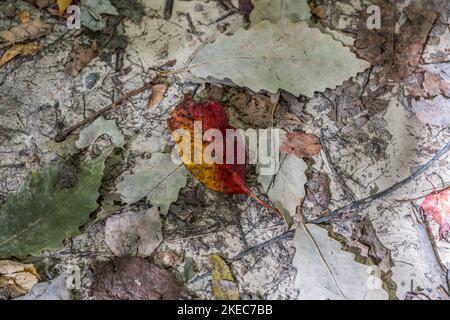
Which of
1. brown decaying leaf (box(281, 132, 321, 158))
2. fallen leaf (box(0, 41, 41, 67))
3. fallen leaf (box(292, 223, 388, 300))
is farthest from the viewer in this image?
fallen leaf (box(0, 41, 41, 67))

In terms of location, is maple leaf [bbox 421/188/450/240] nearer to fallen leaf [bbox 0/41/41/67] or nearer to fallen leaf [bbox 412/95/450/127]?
fallen leaf [bbox 412/95/450/127]

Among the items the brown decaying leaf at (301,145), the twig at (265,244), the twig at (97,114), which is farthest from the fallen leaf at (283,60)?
the twig at (265,244)

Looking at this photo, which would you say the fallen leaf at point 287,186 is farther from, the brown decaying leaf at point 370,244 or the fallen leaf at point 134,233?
the fallen leaf at point 134,233

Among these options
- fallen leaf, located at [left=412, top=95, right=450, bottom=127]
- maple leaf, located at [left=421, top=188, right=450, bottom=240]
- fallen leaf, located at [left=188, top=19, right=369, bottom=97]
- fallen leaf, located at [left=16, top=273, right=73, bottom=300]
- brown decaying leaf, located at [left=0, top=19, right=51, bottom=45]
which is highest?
brown decaying leaf, located at [left=0, top=19, right=51, bottom=45]

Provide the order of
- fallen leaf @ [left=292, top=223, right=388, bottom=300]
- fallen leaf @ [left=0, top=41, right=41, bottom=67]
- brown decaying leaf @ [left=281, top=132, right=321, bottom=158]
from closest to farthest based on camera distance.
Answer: fallen leaf @ [left=292, top=223, right=388, bottom=300] → brown decaying leaf @ [left=281, top=132, right=321, bottom=158] → fallen leaf @ [left=0, top=41, right=41, bottom=67]

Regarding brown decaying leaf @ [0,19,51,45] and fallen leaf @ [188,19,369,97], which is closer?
fallen leaf @ [188,19,369,97]

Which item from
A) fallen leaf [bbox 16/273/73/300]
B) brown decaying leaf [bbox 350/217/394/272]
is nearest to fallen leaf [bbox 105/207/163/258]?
fallen leaf [bbox 16/273/73/300]

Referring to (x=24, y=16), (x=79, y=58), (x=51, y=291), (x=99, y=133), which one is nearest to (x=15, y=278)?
(x=51, y=291)
